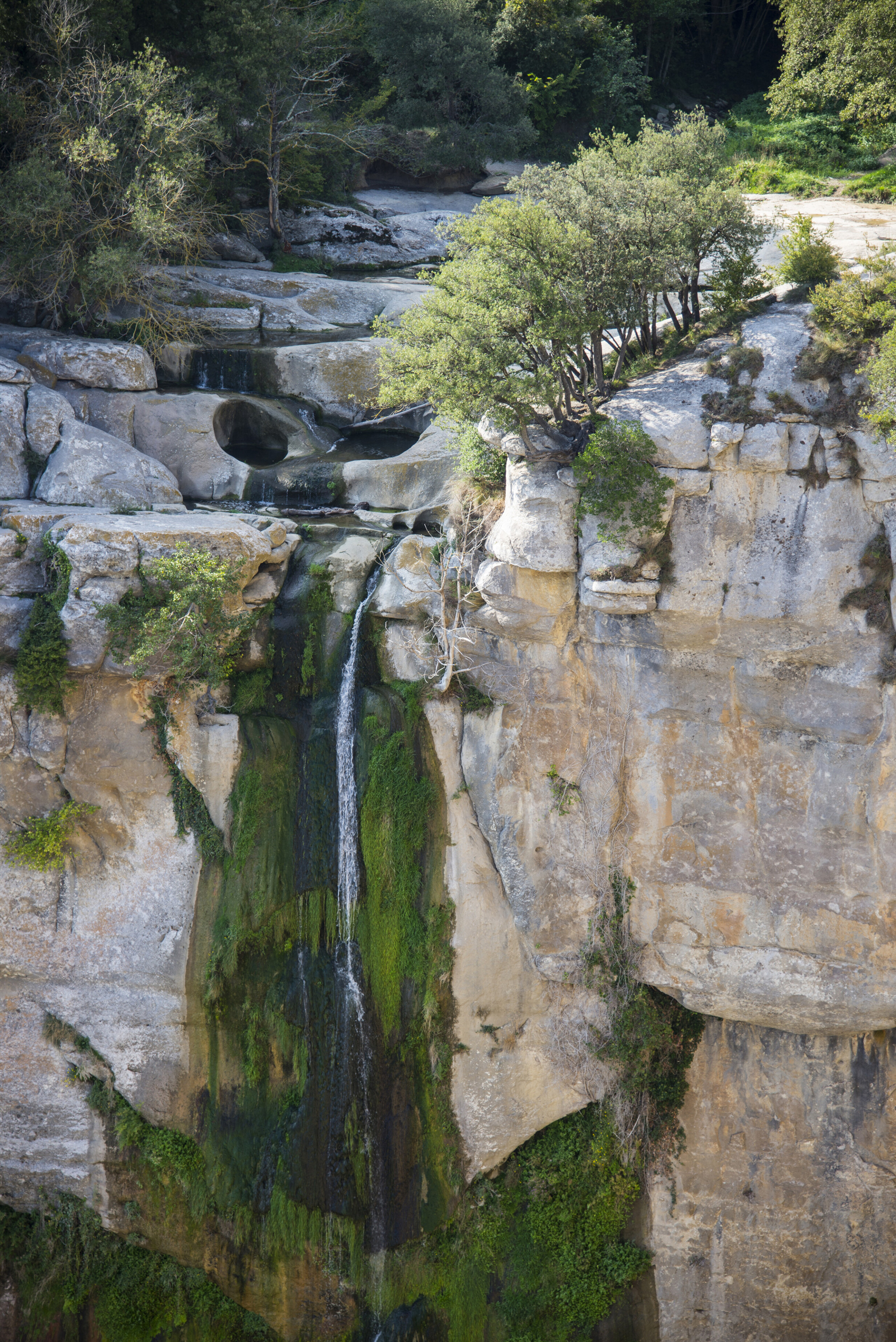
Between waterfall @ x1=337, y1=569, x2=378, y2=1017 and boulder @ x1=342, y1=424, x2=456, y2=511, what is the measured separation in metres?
4.41

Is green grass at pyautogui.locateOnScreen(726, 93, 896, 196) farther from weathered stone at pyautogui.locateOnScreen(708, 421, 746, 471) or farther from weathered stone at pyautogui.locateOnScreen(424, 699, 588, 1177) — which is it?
weathered stone at pyautogui.locateOnScreen(424, 699, 588, 1177)

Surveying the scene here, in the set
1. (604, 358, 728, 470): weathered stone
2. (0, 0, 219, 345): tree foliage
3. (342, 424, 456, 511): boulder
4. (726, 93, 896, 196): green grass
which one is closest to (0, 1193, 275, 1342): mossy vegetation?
(342, 424, 456, 511): boulder

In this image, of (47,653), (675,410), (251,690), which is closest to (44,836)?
(47,653)

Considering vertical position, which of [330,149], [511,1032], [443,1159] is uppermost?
[330,149]

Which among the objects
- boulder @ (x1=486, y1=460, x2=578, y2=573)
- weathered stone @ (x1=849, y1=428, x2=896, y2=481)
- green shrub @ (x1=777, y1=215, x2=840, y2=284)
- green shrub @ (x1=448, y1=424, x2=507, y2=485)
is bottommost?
boulder @ (x1=486, y1=460, x2=578, y2=573)

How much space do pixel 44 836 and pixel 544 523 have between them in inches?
370

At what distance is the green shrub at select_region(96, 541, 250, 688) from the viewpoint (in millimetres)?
14367

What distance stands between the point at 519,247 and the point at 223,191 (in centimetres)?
1445

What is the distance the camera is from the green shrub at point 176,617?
1437 cm

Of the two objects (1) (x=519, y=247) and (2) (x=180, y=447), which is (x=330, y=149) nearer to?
(2) (x=180, y=447)

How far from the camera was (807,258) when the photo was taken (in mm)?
14867

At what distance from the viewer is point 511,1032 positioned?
1609 cm

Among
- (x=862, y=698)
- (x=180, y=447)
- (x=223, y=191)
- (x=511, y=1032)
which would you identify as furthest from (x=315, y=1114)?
(x=223, y=191)

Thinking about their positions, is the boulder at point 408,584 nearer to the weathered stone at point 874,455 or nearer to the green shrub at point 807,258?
the weathered stone at point 874,455
